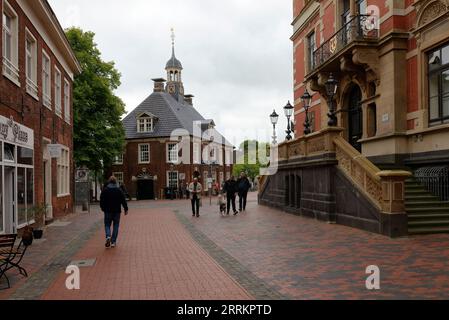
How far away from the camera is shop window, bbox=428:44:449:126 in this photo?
1452 centimetres

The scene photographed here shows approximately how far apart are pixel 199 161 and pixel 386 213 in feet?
150

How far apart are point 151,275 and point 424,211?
8.22m

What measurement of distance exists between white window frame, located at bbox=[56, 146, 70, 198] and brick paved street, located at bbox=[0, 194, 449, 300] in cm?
813

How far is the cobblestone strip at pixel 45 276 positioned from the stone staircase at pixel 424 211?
8108 millimetres

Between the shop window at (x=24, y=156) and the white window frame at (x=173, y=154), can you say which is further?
the white window frame at (x=173, y=154)

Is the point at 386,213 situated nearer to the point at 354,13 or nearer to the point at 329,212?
the point at 329,212

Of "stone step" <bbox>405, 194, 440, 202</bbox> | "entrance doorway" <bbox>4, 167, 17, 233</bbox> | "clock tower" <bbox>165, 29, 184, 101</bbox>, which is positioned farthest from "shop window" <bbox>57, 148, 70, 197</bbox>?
"clock tower" <bbox>165, 29, 184, 101</bbox>

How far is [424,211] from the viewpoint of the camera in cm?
1312

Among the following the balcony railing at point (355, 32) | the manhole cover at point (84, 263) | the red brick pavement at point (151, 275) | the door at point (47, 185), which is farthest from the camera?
the door at point (47, 185)

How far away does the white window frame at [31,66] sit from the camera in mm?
15570

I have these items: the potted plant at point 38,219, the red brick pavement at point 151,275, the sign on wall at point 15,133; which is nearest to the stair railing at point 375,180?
the red brick pavement at point 151,275

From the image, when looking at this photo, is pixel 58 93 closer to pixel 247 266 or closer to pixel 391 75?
pixel 391 75

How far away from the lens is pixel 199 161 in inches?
2253

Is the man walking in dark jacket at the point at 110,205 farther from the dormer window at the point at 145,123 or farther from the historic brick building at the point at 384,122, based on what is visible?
the dormer window at the point at 145,123
